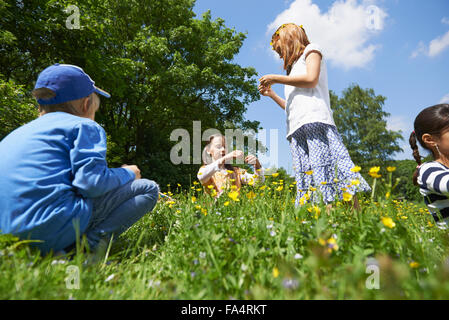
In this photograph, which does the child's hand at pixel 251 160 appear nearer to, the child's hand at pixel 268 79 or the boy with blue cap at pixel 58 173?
the child's hand at pixel 268 79

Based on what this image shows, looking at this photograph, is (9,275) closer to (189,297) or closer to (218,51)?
(189,297)

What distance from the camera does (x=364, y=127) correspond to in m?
28.5

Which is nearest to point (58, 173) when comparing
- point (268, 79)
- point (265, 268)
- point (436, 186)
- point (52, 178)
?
point (52, 178)

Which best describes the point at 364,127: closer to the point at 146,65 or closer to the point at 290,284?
the point at 146,65

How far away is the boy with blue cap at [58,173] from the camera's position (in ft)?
5.05

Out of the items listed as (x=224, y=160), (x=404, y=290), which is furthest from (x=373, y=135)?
(x=404, y=290)

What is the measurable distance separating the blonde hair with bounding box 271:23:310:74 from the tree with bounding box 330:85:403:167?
2664cm

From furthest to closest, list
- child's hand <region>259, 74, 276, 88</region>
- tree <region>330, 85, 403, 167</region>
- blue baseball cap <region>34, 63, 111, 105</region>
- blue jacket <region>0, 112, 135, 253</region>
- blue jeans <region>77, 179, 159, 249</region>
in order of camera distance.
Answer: tree <region>330, 85, 403, 167</region>, child's hand <region>259, 74, 276, 88</region>, blue jeans <region>77, 179, 159, 249</region>, blue baseball cap <region>34, 63, 111, 105</region>, blue jacket <region>0, 112, 135, 253</region>

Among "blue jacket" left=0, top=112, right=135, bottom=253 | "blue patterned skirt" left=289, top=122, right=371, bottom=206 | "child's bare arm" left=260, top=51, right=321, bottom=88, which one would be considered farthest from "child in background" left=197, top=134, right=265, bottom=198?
"blue jacket" left=0, top=112, right=135, bottom=253

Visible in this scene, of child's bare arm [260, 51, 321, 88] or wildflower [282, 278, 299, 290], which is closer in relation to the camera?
wildflower [282, 278, 299, 290]

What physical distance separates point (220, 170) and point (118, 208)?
2.08 meters

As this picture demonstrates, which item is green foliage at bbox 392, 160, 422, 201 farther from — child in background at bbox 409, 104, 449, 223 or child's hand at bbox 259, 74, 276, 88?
child's hand at bbox 259, 74, 276, 88

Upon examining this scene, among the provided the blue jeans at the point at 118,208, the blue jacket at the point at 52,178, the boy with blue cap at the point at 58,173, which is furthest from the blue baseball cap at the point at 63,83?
the blue jeans at the point at 118,208

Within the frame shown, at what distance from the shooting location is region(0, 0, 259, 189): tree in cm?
867
